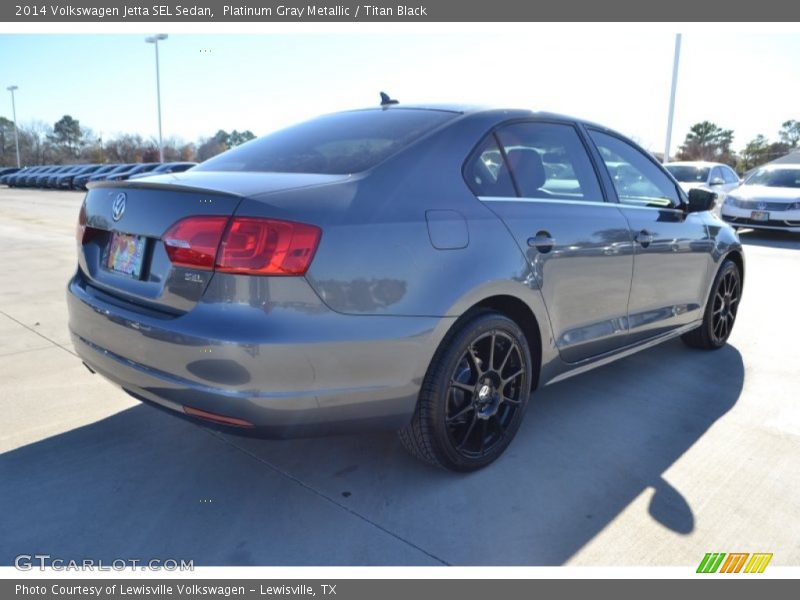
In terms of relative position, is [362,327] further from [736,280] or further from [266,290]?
[736,280]

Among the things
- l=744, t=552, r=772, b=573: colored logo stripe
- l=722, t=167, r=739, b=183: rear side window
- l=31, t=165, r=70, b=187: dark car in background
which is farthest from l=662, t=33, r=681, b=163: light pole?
l=31, t=165, r=70, b=187: dark car in background

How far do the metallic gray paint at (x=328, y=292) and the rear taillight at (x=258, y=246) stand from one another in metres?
0.03

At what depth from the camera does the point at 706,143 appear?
60438mm

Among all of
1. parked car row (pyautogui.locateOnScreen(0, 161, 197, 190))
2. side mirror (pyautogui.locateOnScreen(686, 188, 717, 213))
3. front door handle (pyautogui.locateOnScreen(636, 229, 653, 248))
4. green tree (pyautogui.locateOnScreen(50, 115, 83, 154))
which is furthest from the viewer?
green tree (pyautogui.locateOnScreen(50, 115, 83, 154))

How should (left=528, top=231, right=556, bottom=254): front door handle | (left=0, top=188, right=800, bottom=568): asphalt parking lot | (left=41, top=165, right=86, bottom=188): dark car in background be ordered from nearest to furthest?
1. (left=0, top=188, right=800, bottom=568): asphalt parking lot
2. (left=528, top=231, right=556, bottom=254): front door handle
3. (left=41, top=165, right=86, bottom=188): dark car in background

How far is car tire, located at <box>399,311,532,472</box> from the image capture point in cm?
256

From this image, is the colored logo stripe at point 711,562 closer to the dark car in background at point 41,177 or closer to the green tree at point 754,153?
the dark car in background at point 41,177

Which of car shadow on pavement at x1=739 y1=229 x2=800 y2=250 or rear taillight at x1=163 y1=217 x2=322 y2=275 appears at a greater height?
rear taillight at x1=163 y1=217 x2=322 y2=275

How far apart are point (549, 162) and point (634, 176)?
3.06 feet

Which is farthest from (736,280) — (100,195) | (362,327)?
(100,195)

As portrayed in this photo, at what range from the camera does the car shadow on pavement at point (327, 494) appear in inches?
90.4

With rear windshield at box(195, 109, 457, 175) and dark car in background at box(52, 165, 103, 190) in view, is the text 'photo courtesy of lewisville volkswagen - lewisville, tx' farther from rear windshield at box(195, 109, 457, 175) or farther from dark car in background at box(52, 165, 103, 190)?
dark car in background at box(52, 165, 103, 190)

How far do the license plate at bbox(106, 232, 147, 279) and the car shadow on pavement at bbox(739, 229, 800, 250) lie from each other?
11255mm

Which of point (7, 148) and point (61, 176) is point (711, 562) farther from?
point (7, 148)
